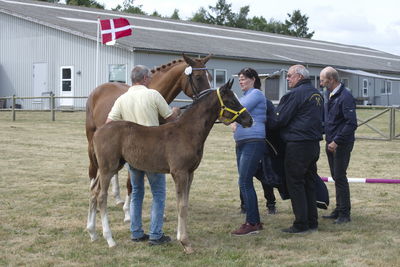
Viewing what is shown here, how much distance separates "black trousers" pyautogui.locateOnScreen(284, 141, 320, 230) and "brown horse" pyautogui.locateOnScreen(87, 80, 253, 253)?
1.02 m

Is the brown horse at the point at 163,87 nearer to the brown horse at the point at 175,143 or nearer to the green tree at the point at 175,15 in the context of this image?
the brown horse at the point at 175,143

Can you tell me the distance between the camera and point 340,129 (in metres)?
8.23

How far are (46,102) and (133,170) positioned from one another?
26981 mm

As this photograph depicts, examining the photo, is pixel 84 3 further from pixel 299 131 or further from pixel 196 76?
pixel 299 131

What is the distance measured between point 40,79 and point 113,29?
11933 millimetres

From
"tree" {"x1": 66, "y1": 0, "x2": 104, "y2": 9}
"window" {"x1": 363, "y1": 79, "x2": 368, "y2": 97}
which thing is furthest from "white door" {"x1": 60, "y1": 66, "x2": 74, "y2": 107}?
"tree" {"x1": 66, "y1": 0, "x2": 104, "y2": 9}

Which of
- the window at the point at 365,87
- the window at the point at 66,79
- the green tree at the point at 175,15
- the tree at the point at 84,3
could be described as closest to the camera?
the window at the point at 66,79

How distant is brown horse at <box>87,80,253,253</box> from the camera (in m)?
6.69

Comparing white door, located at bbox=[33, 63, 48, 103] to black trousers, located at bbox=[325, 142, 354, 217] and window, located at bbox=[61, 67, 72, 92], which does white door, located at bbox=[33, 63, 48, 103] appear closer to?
window, located at bbox=[61, 67, 72, 92]

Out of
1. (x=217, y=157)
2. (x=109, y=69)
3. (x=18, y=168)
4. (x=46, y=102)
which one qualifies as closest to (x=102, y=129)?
(x=18, y=168)

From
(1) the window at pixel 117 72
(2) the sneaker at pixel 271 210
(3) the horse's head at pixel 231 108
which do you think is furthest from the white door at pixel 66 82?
(3) the horse's head at pixel 231 108

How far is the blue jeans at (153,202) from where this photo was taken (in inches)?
280

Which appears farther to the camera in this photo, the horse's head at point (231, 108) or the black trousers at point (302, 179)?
the black trousers at point (302, 179)

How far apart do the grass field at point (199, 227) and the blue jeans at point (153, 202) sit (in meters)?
0.21
